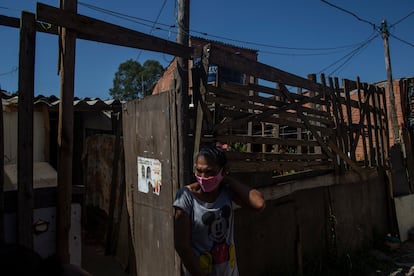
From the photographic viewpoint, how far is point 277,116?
5.01 m

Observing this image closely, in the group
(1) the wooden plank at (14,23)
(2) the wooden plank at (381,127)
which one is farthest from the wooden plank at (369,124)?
(1) the wooden plank at (14,23)

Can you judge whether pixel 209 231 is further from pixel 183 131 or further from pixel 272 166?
pixel 272 166

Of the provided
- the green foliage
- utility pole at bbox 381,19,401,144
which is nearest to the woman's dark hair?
utility pole at bbox 381,19,401,144

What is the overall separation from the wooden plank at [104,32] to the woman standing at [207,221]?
3.90ft

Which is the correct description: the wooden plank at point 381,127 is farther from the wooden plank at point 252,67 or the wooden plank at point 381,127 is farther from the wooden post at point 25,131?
the wooden post at point 25,131

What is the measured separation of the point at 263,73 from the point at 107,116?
4612mm

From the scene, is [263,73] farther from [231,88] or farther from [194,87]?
[194,87]

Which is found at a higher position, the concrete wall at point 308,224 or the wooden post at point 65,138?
the wooden post at point 65,138

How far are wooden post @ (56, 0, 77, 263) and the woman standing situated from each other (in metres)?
0.83

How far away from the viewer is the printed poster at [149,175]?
11.5 ft

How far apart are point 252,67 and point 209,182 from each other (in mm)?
2009

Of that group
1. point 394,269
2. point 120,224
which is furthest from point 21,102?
point 394,269

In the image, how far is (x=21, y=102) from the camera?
2.21 m

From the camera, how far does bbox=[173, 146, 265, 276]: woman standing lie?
231 centimetres
